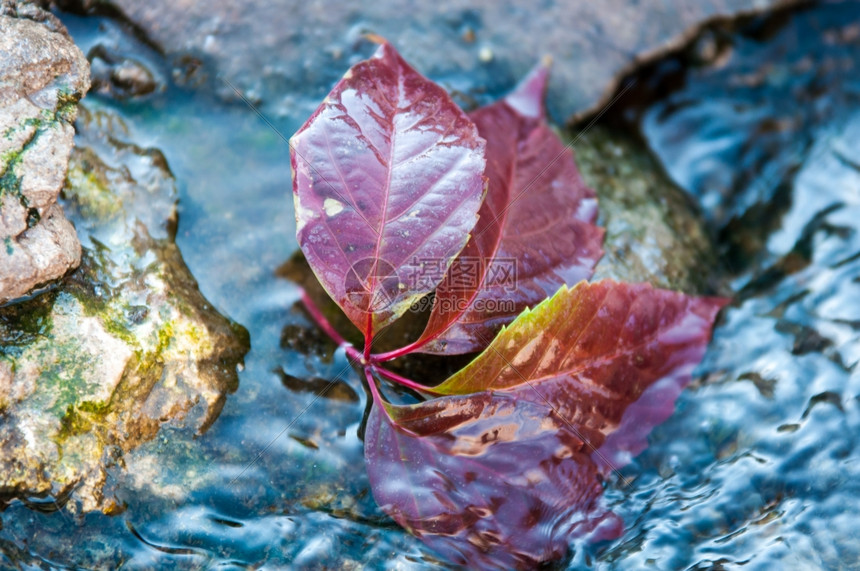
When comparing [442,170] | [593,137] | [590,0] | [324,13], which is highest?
[590,0]

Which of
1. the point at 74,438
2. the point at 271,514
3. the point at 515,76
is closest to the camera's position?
the point at 74,438

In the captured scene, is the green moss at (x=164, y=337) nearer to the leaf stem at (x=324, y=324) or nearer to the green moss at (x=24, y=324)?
the green moss at (x=24, y=324)

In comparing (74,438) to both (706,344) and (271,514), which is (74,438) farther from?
(706,344)

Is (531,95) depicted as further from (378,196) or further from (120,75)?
(120,75)

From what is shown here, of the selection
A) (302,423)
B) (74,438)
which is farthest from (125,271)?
(302,423)

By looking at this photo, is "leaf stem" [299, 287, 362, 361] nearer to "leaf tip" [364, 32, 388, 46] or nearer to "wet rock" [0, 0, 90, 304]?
"wet rock" [0, 0, 90, 304]

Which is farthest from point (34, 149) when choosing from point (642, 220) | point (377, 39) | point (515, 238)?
point (642, 220)
